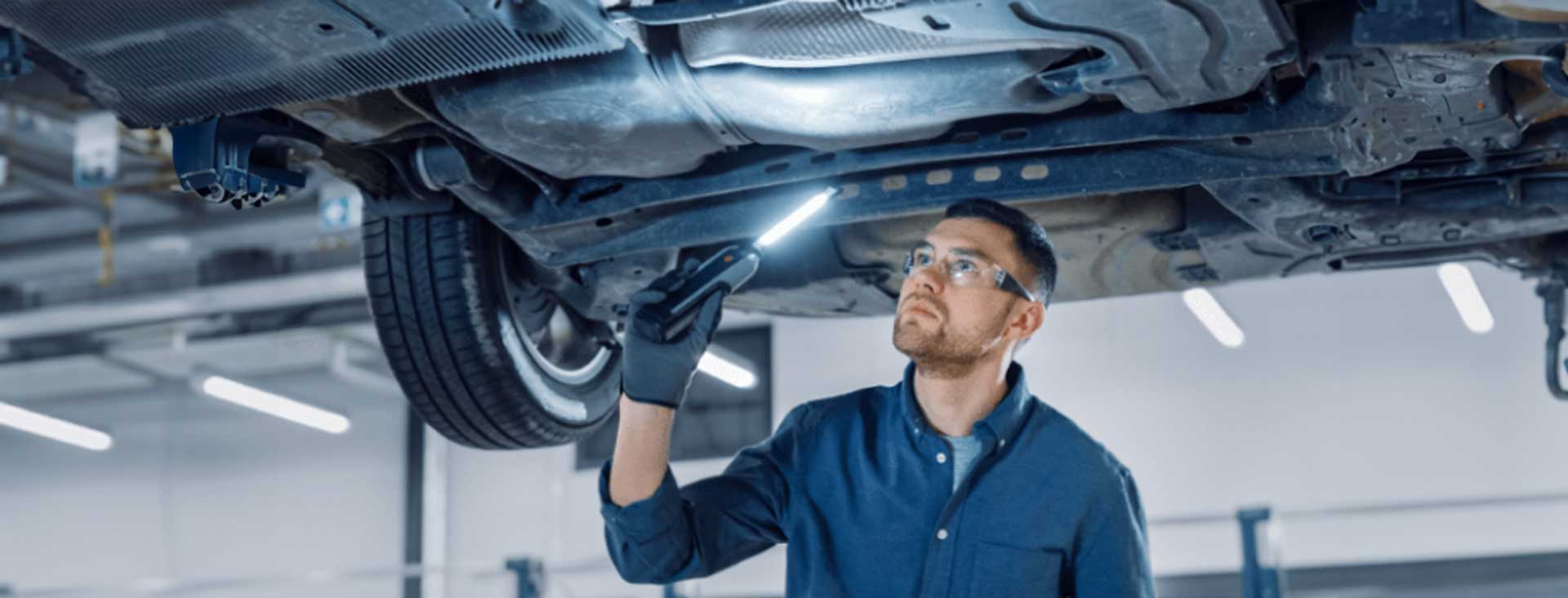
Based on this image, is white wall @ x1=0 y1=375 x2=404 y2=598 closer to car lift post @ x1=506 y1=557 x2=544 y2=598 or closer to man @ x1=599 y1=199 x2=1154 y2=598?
car lift post @ x1=506 y1=557 x2=544 y2=598

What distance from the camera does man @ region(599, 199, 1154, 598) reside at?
2084mm

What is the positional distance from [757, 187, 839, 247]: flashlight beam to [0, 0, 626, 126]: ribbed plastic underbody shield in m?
0.36

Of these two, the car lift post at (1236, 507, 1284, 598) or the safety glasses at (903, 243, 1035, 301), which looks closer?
the safety glasses at (903, 243, 1035, 301)

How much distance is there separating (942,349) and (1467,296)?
5.53m

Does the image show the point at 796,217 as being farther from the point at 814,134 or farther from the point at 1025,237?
the point at 1025,237

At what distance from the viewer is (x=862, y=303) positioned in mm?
3604

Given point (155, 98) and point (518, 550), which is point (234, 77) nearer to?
point (155, 98)

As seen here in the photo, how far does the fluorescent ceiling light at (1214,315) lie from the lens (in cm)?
780

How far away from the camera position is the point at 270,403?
403 inches

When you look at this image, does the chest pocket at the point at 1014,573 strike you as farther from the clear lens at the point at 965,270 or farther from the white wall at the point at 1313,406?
the white wall at the point at 1313,406

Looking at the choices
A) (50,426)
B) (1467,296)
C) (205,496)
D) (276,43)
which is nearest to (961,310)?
(276,43)

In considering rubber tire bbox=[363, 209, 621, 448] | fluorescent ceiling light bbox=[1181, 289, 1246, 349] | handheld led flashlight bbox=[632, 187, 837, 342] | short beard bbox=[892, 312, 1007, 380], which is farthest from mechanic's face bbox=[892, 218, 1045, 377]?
fluorescent ceiling light bbox=[1181, 289, 1246, 349]

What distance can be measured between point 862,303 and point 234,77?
60.8 inches

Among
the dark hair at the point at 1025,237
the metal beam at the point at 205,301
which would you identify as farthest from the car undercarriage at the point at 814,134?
the metal beam at the point at 205,301
